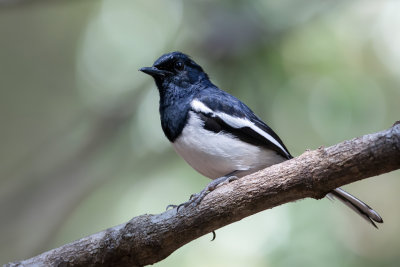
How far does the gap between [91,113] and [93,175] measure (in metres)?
0.99

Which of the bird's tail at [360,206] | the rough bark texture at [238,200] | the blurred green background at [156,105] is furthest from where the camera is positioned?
the blurred green background at [156,105]

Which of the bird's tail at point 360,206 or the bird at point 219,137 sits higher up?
the bird at point 219,137

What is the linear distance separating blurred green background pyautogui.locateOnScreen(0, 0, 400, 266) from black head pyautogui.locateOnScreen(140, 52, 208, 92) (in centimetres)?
216

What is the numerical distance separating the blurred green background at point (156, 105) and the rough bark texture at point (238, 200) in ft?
7.89

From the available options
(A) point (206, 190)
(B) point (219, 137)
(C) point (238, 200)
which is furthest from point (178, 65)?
(C) point (238, 200)

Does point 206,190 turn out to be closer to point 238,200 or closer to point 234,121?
point 238,200

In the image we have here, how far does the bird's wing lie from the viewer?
14.5ft

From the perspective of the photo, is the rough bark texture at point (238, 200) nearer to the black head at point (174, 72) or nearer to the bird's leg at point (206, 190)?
the bird's leg at point (206, 190)

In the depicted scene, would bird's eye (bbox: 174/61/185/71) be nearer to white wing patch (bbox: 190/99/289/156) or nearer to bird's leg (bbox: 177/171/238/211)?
white wing patch (bbox: 190/99/289/156)

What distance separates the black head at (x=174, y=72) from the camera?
4973 millimetres

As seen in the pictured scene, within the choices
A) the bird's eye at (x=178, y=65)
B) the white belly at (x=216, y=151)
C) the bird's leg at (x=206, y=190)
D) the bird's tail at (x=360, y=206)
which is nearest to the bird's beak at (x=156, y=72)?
the bird's eye at (x=178, y=65)

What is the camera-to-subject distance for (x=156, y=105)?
824 cm

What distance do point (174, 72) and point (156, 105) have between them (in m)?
3.21

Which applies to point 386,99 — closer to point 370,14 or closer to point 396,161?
point 370,14
